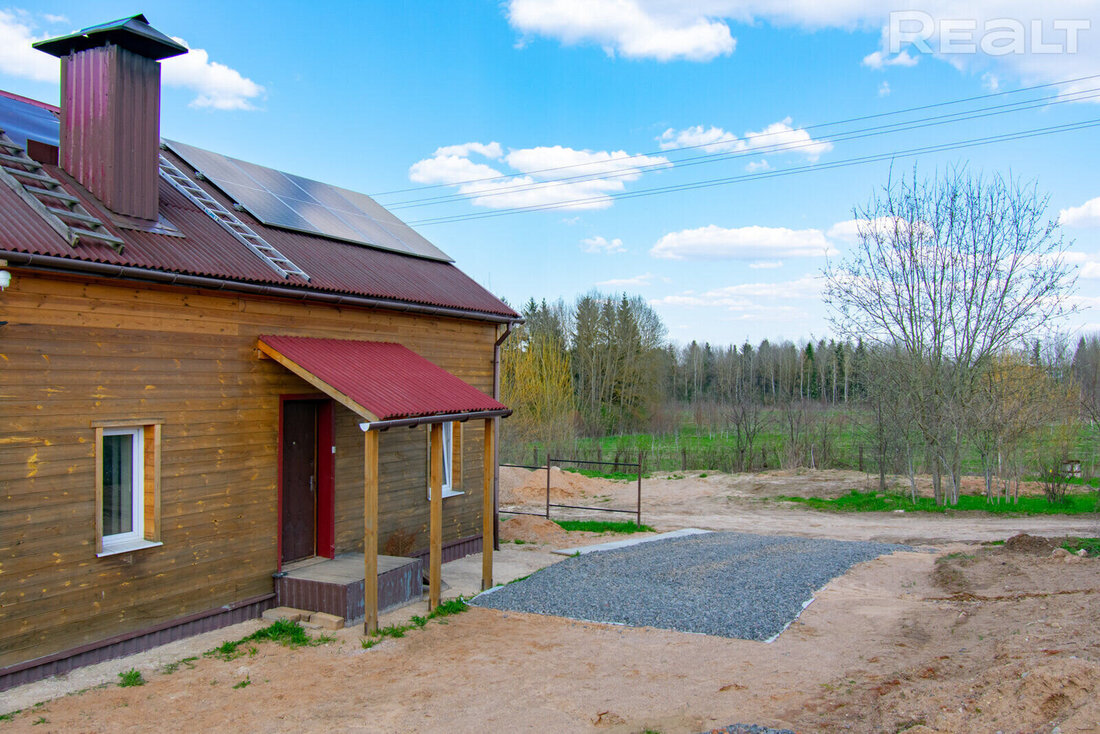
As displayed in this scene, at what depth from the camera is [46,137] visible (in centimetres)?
832

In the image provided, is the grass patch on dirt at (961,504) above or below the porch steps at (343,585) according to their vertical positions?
below

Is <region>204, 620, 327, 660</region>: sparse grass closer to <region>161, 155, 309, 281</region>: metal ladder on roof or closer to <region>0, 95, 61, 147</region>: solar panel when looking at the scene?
<region>161, 155, 309, 281</region>: metal ladder on roof

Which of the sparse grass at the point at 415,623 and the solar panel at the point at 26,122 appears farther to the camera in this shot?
the solar panel at the point at 26,122

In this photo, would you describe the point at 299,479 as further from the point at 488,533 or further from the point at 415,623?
the point at 488,533

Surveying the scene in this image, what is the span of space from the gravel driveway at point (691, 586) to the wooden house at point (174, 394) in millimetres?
1208

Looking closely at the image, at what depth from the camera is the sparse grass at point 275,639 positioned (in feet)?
22.8

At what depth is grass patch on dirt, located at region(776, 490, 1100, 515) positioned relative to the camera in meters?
18.5

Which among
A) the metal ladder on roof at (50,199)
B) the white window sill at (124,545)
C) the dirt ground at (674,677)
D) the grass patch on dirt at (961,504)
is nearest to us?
the dirt ground at (674,677)

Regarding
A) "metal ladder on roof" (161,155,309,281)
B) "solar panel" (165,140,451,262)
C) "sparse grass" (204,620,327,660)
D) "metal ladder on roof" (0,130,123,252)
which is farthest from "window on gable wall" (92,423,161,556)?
"solar panel" (165,140,451,262)

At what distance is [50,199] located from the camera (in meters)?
6.94

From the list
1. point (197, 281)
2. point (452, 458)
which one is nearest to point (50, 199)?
point (197, 281)

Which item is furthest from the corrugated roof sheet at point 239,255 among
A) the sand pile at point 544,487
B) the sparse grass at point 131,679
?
the sand pile at point 544,487

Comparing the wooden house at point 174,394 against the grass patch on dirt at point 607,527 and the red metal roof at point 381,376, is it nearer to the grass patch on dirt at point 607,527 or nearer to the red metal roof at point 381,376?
the red metal roof at point 381,376

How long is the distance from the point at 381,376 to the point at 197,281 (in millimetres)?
2244
